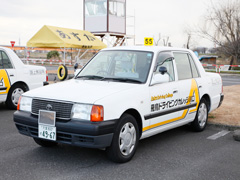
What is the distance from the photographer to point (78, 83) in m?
5.05

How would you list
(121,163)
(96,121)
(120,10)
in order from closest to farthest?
(96,121), (121,163), (120,10)

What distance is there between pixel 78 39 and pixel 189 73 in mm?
14383

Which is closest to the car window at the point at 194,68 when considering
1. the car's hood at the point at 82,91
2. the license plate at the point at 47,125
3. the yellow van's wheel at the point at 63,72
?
the car's hood at the point at 82,91

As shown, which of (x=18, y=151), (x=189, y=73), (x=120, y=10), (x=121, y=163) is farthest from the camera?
(x=120, y=10)

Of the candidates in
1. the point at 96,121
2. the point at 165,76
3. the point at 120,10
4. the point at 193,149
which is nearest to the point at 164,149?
the point at 193,149

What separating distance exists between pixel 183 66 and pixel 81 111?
105 inches

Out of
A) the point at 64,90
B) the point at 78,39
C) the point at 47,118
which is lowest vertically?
the point at 47,118

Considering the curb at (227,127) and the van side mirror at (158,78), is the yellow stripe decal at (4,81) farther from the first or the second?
the curb at (227,127)

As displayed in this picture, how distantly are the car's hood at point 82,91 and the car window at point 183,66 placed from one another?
1411mm

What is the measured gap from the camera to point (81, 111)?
4145 mm

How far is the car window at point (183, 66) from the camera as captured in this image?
5910mm

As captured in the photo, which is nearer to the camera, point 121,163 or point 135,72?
point 121,163

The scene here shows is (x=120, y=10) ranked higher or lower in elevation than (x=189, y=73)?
higher

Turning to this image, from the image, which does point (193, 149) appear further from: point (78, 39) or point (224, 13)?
point (224, 13)
